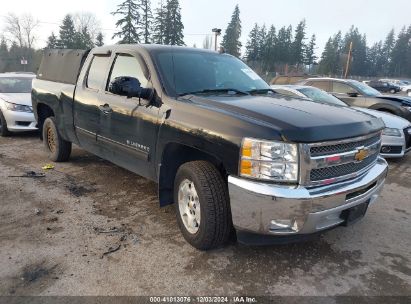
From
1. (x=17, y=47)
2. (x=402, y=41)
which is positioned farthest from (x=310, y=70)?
(x=17, y=47)

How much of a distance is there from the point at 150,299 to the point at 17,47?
75.4 m

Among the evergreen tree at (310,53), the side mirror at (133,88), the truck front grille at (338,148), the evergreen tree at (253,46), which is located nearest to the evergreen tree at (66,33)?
the evergreen tree at (253,46)

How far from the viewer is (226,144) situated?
302cm

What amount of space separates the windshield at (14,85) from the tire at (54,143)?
11.3 ft

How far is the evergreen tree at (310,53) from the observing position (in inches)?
3268

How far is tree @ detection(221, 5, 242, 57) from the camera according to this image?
67.0m

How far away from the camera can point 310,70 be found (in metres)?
85.0

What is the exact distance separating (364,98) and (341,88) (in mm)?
1102

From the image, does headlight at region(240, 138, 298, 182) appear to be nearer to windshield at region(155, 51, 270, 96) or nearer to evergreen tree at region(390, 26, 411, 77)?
windshield at region(155, 51, 270, 96)

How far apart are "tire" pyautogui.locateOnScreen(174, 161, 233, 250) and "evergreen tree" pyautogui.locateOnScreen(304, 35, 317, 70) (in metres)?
84.0

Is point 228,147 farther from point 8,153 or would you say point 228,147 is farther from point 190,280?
→ point 8,153

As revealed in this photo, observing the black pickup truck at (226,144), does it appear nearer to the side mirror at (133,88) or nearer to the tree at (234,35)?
the side mirror at (133,88)

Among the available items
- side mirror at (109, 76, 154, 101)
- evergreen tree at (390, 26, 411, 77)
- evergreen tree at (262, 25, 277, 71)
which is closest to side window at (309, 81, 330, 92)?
side mirror at (109, 76, 154, 101)

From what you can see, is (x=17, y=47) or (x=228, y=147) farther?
(x=17, y=47)
